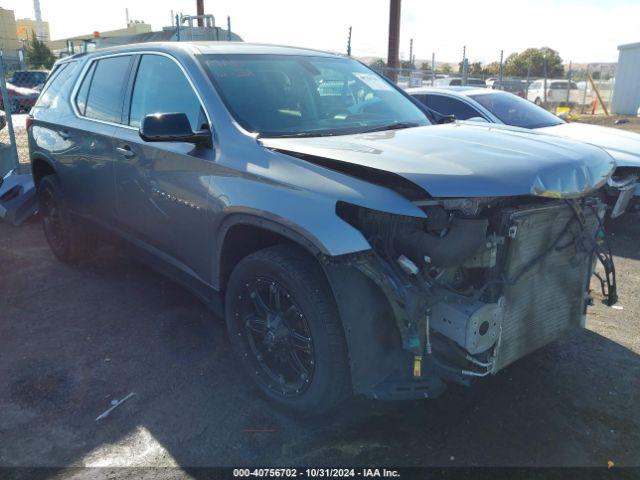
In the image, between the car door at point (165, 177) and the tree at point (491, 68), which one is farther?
the tree at point (491, 68)

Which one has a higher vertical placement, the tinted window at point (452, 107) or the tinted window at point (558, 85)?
the tinted window at point (558, 85)

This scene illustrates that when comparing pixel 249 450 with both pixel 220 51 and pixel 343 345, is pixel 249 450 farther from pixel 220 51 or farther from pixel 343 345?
pixel 220 51

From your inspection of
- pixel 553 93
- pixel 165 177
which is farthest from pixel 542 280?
pixel 553 93

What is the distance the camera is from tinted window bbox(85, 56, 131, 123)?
4.11 meters

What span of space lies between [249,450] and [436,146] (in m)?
1.83

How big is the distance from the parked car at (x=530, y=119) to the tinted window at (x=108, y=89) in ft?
13.2

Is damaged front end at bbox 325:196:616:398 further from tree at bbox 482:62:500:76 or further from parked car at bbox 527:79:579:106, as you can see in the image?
tree at bbox 482:62:500:76

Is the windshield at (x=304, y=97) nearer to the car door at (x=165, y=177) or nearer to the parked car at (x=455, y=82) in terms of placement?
the car door at (x=165, y=177)

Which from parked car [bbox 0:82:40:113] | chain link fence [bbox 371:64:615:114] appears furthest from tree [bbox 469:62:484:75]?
parked car [bbox 0:82:40:113]

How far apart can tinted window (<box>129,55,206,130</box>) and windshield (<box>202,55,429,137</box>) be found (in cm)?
20

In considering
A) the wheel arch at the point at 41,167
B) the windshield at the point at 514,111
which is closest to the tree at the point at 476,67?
the windshield at the point at 514,111

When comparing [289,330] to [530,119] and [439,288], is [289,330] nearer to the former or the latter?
[439,288]

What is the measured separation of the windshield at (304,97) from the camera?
128 inches

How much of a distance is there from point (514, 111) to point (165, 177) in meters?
5.71
